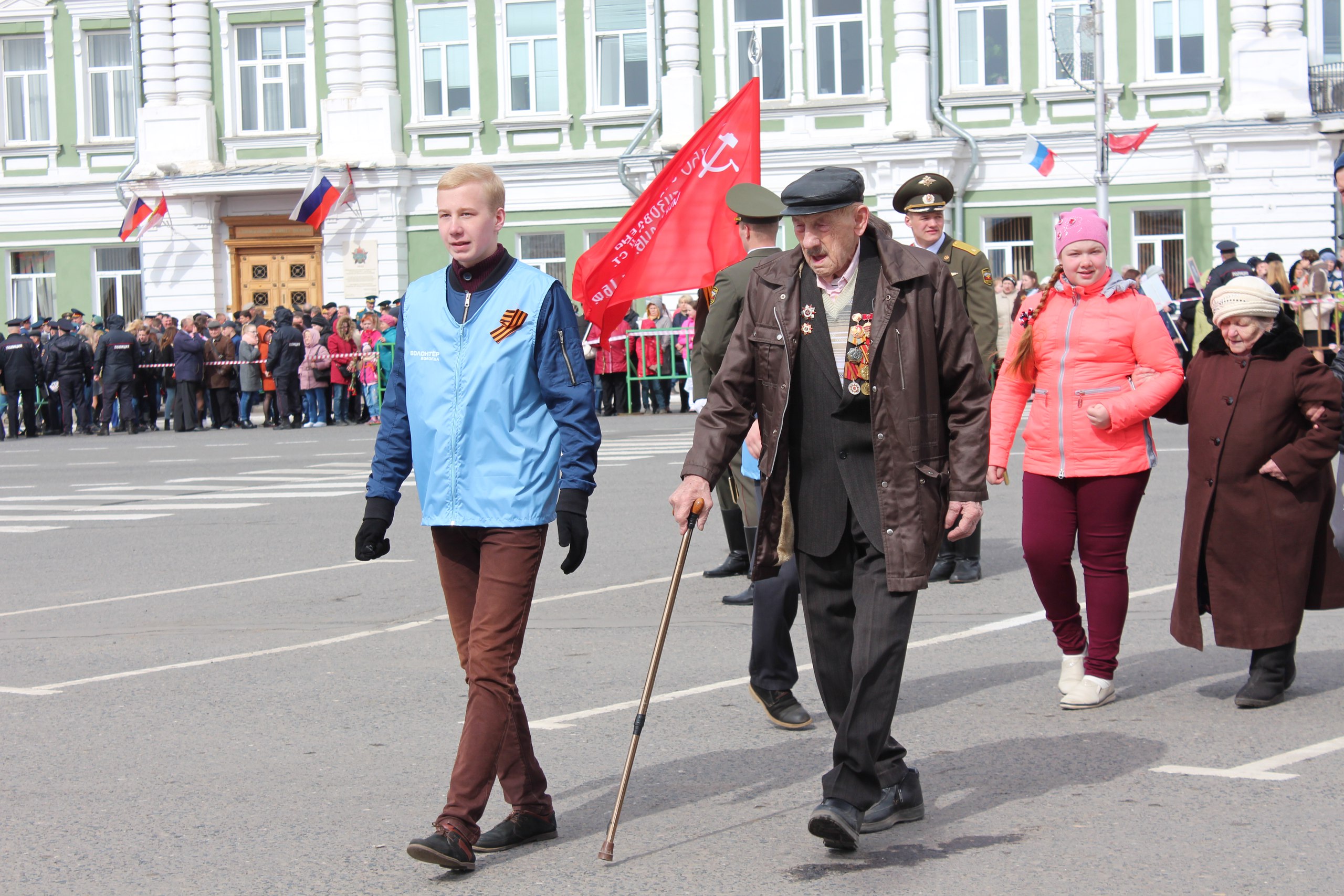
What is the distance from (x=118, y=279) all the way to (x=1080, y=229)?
33.8 meters

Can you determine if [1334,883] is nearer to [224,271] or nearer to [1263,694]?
[1263,694]

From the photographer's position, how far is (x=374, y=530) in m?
5.15

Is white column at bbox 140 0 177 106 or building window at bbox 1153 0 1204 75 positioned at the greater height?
white column at bbox 140 0 177 106

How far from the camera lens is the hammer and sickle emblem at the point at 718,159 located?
10727 millimetres

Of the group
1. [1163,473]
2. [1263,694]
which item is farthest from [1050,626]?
[1163,473]

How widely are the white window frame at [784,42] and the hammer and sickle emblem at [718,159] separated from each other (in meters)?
22.9

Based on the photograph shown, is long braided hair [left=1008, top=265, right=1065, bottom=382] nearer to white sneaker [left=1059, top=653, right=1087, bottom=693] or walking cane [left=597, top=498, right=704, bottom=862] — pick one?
white sneaker [left=1059, top=653, right=1087, bottom=693]

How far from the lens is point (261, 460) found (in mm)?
21203

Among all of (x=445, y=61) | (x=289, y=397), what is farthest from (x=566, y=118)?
(x=289, y=397)

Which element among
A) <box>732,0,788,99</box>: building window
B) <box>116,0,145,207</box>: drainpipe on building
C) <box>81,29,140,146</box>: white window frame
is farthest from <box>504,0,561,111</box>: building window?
<box>81,29,140,146</box>: white window frame

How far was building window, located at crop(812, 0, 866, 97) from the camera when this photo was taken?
33219 mm

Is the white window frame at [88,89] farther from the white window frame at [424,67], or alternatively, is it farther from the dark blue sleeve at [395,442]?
the dark blue sleeve at [395,442]

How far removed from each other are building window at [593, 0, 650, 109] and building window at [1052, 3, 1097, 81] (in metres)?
7.94

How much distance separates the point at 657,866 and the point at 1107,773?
1718 millimetres
